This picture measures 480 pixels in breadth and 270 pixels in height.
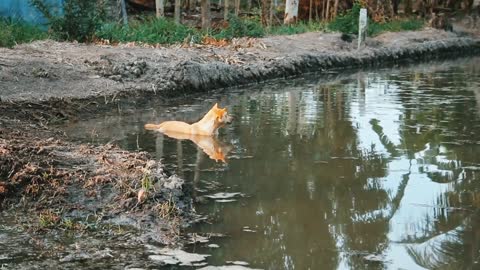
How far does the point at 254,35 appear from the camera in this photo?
19.7 m

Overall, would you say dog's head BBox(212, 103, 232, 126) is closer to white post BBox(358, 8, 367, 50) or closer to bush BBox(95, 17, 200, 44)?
bush BBox(95, 17, 200, 44)

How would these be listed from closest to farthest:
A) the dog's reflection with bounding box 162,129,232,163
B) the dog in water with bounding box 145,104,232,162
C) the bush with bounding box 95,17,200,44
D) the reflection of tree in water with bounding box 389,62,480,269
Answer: the reflection of tree in water with bounding box 389,62,480,269
the dog's reflection with bounding box 162,129,232,163
the dog in water with bounding box 145,104,232,162
the bush with bounding box 95,17,200,44

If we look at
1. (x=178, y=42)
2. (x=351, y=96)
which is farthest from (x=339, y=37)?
(x=351, y=96)

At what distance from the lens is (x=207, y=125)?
31.2 feet

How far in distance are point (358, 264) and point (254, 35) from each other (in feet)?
50.0

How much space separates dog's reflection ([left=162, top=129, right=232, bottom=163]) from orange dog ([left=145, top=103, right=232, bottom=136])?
0.23 feet

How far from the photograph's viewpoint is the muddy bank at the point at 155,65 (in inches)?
459

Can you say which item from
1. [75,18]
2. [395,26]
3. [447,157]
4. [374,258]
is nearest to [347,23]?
[395,26]

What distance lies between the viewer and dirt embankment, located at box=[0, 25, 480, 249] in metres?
5.81

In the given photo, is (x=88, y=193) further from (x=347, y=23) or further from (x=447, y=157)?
(x=347, y=23)

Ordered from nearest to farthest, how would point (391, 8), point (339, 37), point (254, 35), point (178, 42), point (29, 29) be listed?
1. point (29, 29)
2. point (178, 42)
3. point (254, 35)
4. point (339, 37)
5. point (391, 8)

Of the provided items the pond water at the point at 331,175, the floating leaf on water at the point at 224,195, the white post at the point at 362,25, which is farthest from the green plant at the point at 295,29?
the floating leaf on water at the point at 224,195

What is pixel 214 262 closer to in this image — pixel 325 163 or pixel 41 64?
pixel 325 163

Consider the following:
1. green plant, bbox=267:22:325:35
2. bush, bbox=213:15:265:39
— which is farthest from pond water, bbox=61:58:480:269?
green plant, bbox=267:22:325:35
